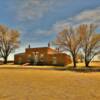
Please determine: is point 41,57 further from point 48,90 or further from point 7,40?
point 48,90

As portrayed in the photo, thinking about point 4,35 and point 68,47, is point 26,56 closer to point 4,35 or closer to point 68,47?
point 4,35

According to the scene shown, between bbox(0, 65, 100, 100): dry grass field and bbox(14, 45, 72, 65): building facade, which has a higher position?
bbox(14, 45, 72, 65): building facade

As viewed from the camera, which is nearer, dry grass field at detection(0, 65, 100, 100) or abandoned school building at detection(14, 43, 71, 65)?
dry grass field at detection(0, 65, 100, 100)

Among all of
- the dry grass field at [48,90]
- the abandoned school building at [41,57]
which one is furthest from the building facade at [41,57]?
the dry grass field at [48,90]

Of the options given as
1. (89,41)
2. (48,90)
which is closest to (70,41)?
(89,41)

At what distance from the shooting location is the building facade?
59.3 metres

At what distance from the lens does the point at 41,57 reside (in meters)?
61.5

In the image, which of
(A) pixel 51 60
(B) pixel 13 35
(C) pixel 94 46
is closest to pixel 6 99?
(C) pixel 94 46

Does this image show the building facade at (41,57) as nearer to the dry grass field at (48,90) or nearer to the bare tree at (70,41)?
the bare tree at (70,41)

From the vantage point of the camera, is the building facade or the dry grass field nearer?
the dry grass field

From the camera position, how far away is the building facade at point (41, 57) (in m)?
59.3

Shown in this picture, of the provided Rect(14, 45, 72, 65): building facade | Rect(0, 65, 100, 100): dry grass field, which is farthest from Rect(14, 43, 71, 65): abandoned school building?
Rect(0, 65, 100, 100): dry grass field

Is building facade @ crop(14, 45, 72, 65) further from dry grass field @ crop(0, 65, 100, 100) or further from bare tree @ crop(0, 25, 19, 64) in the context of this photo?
dry grass field @ crop(0, 65, 100, 100)

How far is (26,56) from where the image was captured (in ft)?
207
